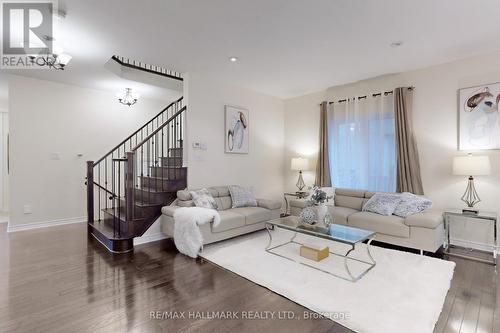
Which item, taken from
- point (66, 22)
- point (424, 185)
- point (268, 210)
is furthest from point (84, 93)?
point (424, 185)

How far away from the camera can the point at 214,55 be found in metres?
3.73

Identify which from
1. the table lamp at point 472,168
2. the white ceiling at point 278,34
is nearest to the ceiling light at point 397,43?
the white ceiling at point 278,34

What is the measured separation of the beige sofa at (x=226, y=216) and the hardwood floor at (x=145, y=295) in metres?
0.51

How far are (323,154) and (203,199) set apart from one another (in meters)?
2.73

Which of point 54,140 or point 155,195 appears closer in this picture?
point 155,195

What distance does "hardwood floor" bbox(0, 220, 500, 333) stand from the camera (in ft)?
6.49

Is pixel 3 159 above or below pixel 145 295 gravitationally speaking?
above

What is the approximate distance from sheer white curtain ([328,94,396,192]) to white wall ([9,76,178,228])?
15.5 ft

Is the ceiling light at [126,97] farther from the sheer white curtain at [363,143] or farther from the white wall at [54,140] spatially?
the sheer white curtain at [363,143]

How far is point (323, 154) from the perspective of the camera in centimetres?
535

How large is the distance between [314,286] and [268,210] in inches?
80.3

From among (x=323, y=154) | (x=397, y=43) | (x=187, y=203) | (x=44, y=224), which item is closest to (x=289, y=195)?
(x=323, y=154)

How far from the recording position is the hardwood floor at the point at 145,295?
1.98 meters

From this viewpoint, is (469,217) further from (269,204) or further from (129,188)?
(129,188)
